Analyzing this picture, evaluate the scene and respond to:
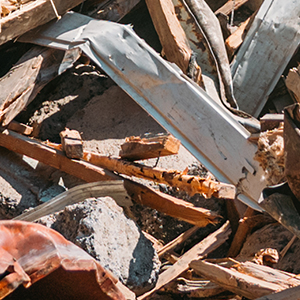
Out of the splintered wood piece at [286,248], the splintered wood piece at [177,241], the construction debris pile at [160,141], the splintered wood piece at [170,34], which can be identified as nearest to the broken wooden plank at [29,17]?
the construction debris pile at [160,141]

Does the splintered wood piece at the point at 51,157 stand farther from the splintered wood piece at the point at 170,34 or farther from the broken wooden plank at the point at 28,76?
the splintered wood piece at the point at 170,34

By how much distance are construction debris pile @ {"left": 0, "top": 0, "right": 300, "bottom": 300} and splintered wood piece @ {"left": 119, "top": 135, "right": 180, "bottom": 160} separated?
0.01m

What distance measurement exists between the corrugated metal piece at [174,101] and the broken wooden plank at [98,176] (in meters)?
0.42

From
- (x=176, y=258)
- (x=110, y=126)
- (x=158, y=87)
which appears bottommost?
(x=176, y=258)

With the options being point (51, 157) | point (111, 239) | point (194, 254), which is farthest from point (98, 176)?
point (194, 254)

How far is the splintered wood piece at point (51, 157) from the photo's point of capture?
3.11 metres

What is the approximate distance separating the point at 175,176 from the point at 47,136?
137 cm

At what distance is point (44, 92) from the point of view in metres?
4.01

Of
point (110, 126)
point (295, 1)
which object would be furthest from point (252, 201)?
point (295, 1)

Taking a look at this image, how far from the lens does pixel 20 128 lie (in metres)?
3.58

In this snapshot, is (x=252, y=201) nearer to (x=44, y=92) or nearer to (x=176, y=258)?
(x=176, y=258)

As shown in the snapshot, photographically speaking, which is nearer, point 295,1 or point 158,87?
point 158,87

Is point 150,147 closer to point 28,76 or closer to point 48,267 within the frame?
point 28,76

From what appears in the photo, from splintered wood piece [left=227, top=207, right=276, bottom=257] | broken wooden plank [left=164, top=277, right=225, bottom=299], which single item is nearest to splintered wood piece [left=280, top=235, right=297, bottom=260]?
splintered wood piece [left=227, top=207, right=276, bottom=257]
